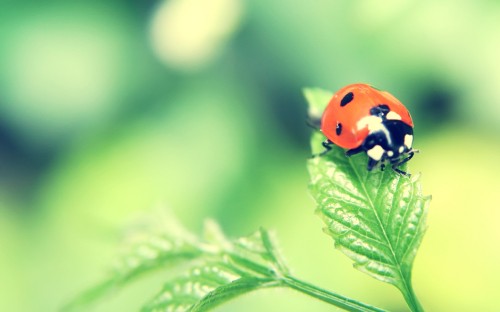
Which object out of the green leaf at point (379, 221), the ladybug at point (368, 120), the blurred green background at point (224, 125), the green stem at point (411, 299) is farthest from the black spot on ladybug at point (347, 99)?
the blurred green background at point (224, 125)

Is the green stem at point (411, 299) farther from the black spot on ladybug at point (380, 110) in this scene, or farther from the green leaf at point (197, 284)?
the black spot on ladybug at point (380, 110)

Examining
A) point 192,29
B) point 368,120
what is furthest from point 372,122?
point 192,29

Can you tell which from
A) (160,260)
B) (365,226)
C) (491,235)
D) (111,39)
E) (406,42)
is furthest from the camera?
(111,39)

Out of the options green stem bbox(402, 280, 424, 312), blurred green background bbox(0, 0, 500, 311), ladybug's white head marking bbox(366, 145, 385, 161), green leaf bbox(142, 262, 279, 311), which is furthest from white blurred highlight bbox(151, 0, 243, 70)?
green stem bbox(402, 280, 424, 312)

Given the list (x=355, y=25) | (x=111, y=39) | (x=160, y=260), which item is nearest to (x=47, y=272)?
(x=111, y=39)

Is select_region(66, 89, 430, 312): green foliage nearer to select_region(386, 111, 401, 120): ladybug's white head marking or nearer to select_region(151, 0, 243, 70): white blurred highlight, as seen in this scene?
select_region(386, 111, 401, 120): ladybug's white head marking

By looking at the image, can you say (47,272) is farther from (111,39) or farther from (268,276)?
(268,276)
